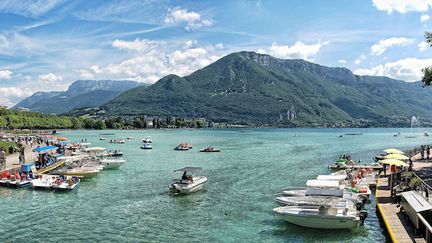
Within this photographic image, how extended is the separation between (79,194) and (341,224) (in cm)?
2681

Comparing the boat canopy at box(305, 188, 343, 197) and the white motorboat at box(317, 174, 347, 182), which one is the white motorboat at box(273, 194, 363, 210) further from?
the white motorboat at box(317, 174, 347, 182)

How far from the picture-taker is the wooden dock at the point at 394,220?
76.2 ft

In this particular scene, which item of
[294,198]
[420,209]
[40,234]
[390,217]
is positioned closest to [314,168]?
[294,198]

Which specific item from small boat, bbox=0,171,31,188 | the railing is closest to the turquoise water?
small boat, bbox=0,171,31,188

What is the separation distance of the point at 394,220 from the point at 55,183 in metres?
33.5

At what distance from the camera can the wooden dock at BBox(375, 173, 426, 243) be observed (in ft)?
76.2

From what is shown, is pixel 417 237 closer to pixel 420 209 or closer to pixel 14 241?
pixel 420 209

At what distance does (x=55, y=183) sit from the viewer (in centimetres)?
4322

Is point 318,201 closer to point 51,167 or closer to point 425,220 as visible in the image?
point 425,220

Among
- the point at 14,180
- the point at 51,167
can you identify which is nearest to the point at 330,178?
the point at 14,180

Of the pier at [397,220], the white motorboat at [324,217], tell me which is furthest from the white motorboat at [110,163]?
the white motorboat at [324,217]

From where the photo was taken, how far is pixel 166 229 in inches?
1138

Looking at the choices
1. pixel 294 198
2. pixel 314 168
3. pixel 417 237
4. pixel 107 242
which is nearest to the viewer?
pixel 417 237

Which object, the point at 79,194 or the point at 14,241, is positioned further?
the point at 79,194
